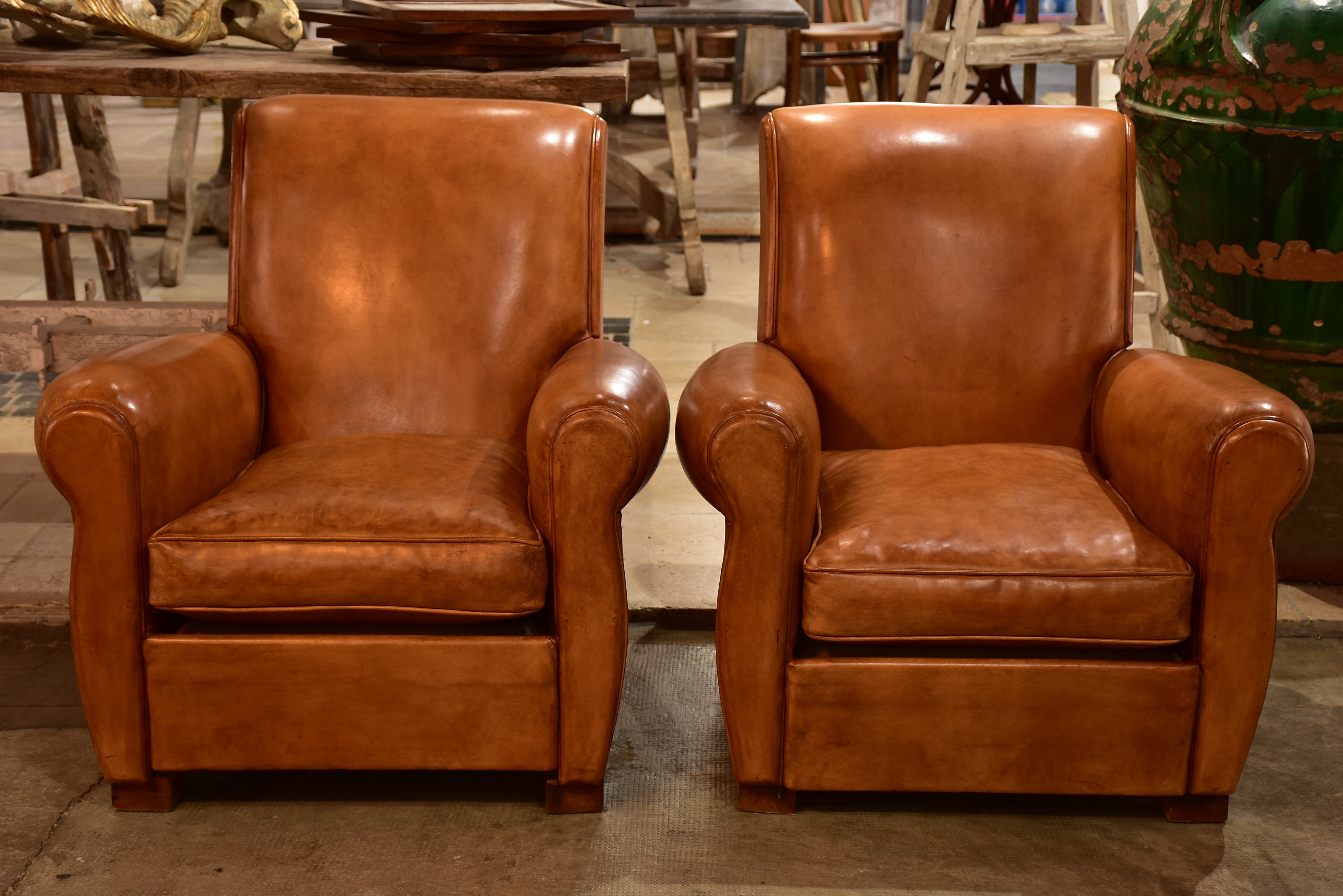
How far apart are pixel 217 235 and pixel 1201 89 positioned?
4.26m

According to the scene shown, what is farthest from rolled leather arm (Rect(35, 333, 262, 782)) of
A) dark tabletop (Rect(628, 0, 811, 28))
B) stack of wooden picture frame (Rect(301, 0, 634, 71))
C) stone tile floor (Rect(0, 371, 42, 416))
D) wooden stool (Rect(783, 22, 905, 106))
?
wooden stool (Rect(783, 22, 905, 106))

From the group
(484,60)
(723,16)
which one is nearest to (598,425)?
(484,60)

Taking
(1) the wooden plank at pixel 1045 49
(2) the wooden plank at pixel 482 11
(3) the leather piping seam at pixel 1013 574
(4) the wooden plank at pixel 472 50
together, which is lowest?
(3) the leather piping seam at pixel 1013 574

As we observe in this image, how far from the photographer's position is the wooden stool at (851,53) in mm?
6348

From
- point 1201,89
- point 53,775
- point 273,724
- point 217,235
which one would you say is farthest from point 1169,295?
point 217,235

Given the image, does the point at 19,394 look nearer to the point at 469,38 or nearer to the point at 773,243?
the point at 469,38

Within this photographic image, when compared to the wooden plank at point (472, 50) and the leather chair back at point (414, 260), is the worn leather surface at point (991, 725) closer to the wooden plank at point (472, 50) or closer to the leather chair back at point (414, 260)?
A: the leather chair back at point (414, 260)

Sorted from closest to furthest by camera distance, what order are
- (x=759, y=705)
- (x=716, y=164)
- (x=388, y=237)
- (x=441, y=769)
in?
(x=759, y=705) → (x=441, y=769) → (x=388, y=237) → (x=716, y=164)

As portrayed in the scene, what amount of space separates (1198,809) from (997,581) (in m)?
0.52

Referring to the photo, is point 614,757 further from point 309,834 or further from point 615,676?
point 309,834

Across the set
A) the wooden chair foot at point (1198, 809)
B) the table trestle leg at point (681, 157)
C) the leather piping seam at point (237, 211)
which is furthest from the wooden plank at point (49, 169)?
Result: the wooden chair foot at point (1198, 809)

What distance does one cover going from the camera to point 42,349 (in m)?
2.73

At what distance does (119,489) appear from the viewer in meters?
1.82

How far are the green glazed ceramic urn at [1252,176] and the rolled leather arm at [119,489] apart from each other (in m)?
1.90
